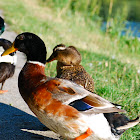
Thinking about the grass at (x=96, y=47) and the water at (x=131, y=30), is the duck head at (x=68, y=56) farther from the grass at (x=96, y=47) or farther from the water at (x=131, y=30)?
the water at (x=131, y=30)

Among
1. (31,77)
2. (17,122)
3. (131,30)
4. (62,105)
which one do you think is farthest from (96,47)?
(62,105)

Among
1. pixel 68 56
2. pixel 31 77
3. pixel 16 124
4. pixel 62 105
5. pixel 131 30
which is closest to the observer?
pixel 62 105

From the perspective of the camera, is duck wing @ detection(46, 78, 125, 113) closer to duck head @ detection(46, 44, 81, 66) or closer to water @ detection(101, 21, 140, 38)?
duck head @ detection(46, 44, 81, 66)

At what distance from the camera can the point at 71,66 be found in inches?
165

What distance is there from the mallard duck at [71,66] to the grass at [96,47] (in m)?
0.72

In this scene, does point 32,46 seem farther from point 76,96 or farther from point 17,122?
point 17,122

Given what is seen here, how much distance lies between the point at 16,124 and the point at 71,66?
46.6 inches

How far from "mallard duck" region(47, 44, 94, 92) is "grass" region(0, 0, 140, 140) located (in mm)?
720

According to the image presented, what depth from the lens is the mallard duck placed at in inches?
151

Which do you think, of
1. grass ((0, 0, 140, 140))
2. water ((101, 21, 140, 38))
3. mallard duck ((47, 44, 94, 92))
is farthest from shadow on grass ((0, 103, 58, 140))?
water ((101, 21, 140, 38))

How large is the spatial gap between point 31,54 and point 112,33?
23.8 ft

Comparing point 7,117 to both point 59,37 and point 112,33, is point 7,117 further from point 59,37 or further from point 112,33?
point 112,33

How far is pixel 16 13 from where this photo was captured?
11055 mm

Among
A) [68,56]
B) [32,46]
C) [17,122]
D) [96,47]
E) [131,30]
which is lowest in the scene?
[17,122]
